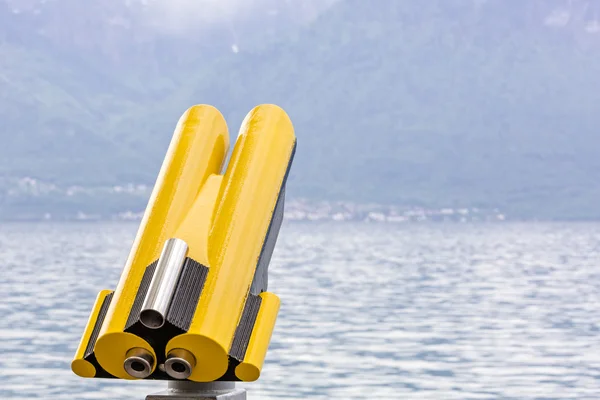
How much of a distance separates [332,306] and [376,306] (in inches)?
42.3

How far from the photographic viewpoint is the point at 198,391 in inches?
→ 199

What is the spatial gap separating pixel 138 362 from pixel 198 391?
0.33 m

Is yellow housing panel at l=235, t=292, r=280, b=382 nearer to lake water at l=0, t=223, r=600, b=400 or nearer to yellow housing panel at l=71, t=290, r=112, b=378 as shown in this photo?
yellow housing panel at l=71, t=290, r=112, b=378

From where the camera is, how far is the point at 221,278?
16.1 feet

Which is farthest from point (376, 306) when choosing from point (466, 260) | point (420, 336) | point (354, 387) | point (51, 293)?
point (466, 260)

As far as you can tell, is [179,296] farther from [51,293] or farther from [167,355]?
[51,293]

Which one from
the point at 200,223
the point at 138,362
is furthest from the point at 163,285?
the point at 200,223

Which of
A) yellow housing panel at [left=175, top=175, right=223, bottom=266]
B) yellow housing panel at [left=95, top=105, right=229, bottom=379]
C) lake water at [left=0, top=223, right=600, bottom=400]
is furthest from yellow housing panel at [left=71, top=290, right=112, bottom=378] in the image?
lake water at [left=0, top=223, right=600, bottom=400]

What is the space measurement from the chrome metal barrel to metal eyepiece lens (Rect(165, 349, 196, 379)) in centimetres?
14

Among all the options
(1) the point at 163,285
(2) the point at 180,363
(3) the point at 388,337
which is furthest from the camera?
(3) the point at 388,337

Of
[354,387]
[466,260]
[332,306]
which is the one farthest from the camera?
[466,260]

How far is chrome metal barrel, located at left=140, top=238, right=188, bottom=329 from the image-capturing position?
184 inches

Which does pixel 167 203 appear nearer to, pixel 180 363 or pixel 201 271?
pixel 201 271

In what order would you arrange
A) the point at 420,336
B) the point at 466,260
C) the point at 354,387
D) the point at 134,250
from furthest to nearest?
the point at 466,260, the point at 420,336, the point at 354,387, the point at 134,250
